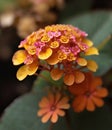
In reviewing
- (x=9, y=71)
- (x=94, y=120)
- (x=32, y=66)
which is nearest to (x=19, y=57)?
(x=32, y=66)

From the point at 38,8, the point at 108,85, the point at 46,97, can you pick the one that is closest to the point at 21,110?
the point at 46,97

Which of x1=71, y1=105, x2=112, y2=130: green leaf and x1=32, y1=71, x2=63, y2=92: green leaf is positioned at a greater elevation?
x1=32, y1=71, x2=63, y2=92: green leaf

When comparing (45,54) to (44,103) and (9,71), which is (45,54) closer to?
(44,103)

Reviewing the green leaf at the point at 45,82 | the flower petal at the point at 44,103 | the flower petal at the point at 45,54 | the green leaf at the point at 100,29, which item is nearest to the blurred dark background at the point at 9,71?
the green leaf at the point at 100,29

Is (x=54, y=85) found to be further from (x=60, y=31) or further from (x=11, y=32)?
(x=11, y=32)

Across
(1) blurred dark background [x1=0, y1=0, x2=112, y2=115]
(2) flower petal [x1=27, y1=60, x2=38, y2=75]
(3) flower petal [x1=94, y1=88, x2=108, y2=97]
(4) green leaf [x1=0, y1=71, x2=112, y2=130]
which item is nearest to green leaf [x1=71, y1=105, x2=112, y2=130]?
(4) green leaf [x1=0, y1=71, x2=112, y2=130]

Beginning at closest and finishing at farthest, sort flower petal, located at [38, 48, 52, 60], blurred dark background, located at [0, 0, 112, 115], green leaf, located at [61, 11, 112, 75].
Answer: flower petal, located at [38, 48, 52, 60]
green leaf, located at [61, 11, 112, 75]
blurred dark background, located at [0, 0, 112, 115]

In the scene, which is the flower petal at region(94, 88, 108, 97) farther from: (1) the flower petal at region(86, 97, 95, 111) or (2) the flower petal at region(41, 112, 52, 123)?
(2) the flower petal at region(41, 112, 52, 123)
